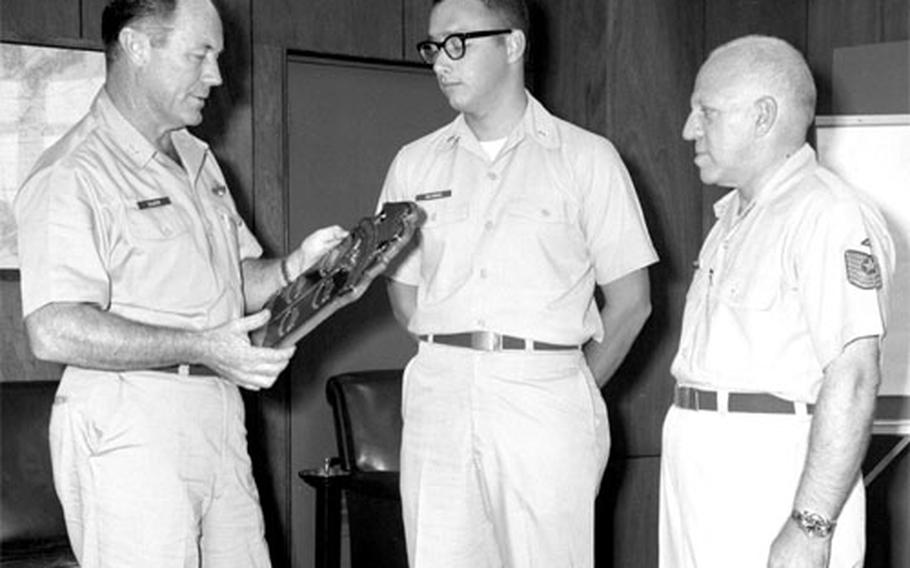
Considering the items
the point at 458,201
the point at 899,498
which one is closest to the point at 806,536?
the point at 458,201

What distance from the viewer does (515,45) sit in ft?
9.43

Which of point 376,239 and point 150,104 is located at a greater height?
point 150,104

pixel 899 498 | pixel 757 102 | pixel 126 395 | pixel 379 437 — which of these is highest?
pixel 757 102

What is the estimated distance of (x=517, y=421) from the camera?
2.69m

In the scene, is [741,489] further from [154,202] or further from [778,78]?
[154,202]

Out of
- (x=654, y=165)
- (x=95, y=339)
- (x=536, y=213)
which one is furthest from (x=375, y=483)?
(x=654, y=165)

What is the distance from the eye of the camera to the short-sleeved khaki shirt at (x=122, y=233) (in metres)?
2.25

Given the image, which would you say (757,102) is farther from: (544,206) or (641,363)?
(641,363)

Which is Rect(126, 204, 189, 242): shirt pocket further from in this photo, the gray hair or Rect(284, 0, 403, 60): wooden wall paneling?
Rect(284, 0, 403, 60): wooden wall paneling

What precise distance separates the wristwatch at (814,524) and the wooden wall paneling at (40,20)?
8.47ft

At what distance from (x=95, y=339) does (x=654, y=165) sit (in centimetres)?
293

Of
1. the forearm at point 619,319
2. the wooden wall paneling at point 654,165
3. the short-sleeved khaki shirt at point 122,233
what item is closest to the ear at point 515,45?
the forearm at point 619,319

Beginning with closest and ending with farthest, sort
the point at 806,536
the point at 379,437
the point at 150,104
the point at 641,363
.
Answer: the point at 806,536 < the point at 150,104 < the point at 379,437 < the point at 641,363

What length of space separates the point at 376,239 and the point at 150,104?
0.54 meters
